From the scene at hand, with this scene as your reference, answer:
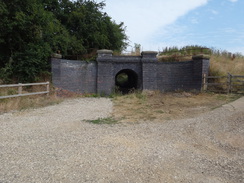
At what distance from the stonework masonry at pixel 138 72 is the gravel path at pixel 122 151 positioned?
7.17 metres

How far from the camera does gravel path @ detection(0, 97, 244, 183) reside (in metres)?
3.17

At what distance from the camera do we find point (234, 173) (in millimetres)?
3281

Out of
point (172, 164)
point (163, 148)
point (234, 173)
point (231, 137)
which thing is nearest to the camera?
point (234, 173)

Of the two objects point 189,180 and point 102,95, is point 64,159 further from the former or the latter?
point 102,95

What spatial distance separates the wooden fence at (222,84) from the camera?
1332 centimetres

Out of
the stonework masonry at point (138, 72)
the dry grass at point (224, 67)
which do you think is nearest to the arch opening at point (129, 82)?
the stonework masonry at point (138, 72)

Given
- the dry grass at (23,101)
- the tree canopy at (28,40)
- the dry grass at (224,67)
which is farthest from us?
the dry grass at (224,67)

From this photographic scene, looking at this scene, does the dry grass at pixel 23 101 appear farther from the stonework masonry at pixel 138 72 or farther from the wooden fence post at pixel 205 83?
the wooden fence post at pixel 205 83

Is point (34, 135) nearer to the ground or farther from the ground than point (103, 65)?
nearer to the ground

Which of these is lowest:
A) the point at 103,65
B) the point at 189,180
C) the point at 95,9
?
the point at 189,180

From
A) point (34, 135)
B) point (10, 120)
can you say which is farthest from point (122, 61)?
point (34, 135)

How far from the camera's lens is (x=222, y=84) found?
45.4ft

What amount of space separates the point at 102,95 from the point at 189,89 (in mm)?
6600

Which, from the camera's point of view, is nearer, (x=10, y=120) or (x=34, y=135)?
(x=34, y=135)
